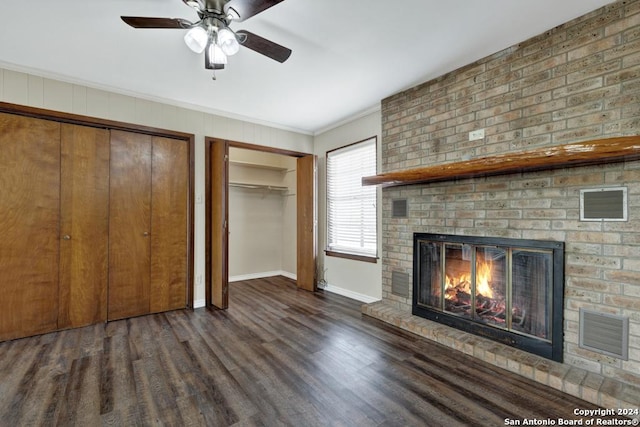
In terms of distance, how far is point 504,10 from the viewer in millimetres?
2094

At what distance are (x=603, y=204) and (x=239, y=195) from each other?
515cm

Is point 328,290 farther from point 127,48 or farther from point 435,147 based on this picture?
point 127,48

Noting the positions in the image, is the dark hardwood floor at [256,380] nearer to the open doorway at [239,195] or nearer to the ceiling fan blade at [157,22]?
the open doorway at [239,195]

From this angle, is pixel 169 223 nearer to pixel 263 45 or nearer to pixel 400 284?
pixel 263 45

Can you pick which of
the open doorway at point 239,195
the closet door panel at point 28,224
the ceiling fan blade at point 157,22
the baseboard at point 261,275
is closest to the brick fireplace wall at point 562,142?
the open doorway at point 239,195

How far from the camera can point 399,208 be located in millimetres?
3525

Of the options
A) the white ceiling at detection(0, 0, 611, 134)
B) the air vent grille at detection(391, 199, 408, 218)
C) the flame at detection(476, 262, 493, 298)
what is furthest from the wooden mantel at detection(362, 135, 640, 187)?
the white ceiling at detection(0, 0, 611, 134)

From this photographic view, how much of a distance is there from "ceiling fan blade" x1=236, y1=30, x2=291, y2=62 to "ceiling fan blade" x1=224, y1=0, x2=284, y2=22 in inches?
5.4

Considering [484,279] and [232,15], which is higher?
[232,15]

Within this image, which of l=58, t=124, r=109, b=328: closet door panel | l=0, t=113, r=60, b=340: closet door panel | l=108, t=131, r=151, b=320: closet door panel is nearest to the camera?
l=0, t=113, r=60, b=340: closet door panel

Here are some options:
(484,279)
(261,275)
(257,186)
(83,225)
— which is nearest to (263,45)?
(484,279)

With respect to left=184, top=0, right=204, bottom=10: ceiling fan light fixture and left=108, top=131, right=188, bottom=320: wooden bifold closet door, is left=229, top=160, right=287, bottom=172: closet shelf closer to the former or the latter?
left=108, top=131, right=188, bottom=320: wooden bifold closet door

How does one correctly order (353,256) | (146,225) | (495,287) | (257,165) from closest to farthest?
(495,287) → (146,225) → (353,256) → (257,165)

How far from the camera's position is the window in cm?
411
